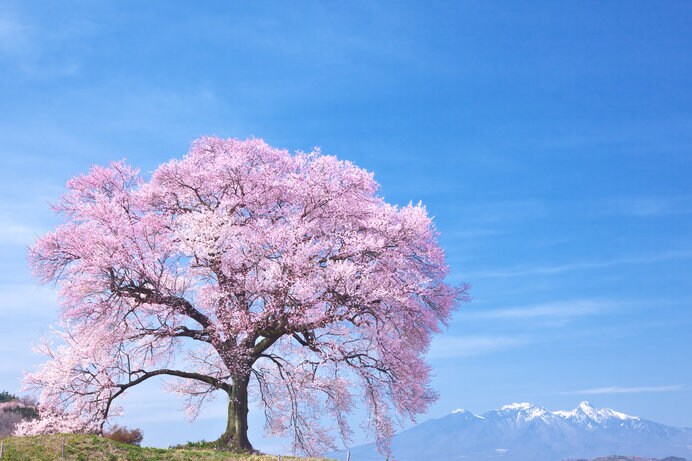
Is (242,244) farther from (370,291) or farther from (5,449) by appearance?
(5,449)

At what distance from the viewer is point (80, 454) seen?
A: 86.5 ft

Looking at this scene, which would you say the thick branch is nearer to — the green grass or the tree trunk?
the tree trunk

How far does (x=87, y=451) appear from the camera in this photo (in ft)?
87.5

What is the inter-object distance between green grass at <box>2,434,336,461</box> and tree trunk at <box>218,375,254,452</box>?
2.53 meters

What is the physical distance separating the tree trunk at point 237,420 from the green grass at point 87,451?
8.31 feet

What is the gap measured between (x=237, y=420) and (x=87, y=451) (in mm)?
7360

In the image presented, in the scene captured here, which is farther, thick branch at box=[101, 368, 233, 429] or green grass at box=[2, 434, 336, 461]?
thick branch at box=[101, 368, 233, 429]

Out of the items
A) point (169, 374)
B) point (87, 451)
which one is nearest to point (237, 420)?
point (169, 374)

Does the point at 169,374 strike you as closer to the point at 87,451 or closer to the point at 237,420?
the point at 237,420

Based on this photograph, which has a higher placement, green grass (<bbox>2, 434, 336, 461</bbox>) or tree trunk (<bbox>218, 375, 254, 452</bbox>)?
tree trunk (<bbox>218, 375, 254, 452</bbox>)

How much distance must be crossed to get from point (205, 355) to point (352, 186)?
1112 centimetres

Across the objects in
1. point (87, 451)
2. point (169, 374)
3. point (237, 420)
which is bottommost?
point (87, 451)

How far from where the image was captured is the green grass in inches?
1025

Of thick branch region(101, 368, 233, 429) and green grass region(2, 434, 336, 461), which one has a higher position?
thick branch region(101, 368, 233, 429)
